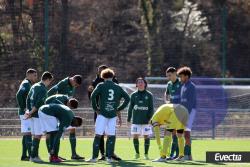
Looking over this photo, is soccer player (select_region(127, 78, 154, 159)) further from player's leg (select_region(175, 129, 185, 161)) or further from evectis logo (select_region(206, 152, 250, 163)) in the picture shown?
evectis logo (select_region(206, 152, 250, 163))

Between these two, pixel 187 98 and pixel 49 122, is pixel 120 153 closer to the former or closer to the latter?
pixel 187 98

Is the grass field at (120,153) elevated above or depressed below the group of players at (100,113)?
below

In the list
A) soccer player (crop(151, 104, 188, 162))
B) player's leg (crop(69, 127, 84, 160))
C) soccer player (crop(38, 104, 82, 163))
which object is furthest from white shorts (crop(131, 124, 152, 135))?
soccer player (crop(38, 104, 82, 163))

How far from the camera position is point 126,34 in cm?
3866

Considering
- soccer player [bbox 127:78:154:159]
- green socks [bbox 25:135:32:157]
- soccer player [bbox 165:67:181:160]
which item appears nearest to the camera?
green socks [bbox 25:135:32:157]

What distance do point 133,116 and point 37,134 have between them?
282cm

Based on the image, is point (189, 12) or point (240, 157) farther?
point (189, 12)

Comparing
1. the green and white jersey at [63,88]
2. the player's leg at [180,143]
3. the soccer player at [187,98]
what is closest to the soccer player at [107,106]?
the player's leg at [180,143]

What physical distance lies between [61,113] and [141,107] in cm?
297

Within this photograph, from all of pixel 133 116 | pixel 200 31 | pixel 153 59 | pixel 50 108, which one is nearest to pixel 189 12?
pixel 200 31

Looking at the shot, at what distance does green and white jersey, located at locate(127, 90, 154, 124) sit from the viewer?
63.0 ft

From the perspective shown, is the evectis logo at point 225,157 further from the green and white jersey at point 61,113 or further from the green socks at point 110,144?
the green and white jersey at point 61,113

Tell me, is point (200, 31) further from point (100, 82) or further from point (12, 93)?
point (100, 82)

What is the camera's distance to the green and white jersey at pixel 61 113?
16703 mm
